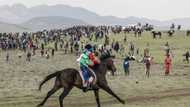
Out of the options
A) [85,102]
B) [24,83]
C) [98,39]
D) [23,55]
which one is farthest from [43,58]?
[85,102]

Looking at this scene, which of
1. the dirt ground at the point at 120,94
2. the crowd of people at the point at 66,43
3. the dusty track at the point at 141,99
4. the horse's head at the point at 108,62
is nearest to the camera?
the horse's head at the point at 108,62

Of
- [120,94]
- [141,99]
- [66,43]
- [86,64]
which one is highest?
[86,64]

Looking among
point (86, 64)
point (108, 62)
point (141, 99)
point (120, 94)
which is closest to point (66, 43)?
point (120, 94)

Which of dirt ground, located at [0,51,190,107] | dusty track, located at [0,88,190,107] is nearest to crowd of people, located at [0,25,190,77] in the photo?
dirt ground, located at [0,51,190,107]

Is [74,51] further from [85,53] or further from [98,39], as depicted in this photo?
[85,53]

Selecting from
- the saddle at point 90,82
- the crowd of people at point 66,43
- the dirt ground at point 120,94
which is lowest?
the crowd of people at point 66,43

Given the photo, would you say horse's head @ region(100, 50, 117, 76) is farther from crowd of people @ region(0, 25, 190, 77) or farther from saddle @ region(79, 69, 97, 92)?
crowd of people @ region(0, 25, 190, 77)

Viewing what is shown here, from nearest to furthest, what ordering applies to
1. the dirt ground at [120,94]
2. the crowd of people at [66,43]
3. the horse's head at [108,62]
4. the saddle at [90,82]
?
the saddle at [90,82] → the horse's head at [108,62] → the dirt ground at [120,94] → the crowd of people at [66,43]

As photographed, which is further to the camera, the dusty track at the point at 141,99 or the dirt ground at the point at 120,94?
the dusty track at the point at 141,99

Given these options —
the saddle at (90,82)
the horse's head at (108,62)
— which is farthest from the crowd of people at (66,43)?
the saddle at (90,82)

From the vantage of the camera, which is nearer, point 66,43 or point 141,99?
point 141,99

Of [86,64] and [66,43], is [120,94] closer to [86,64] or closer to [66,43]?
[86,64]

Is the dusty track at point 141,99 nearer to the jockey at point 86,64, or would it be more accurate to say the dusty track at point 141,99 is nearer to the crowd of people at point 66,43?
the jockey at point 86,64

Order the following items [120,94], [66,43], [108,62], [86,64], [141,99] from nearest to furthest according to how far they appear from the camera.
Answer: [86,64] < [108,62] < [141,99] < [120,94] < [66,43]
